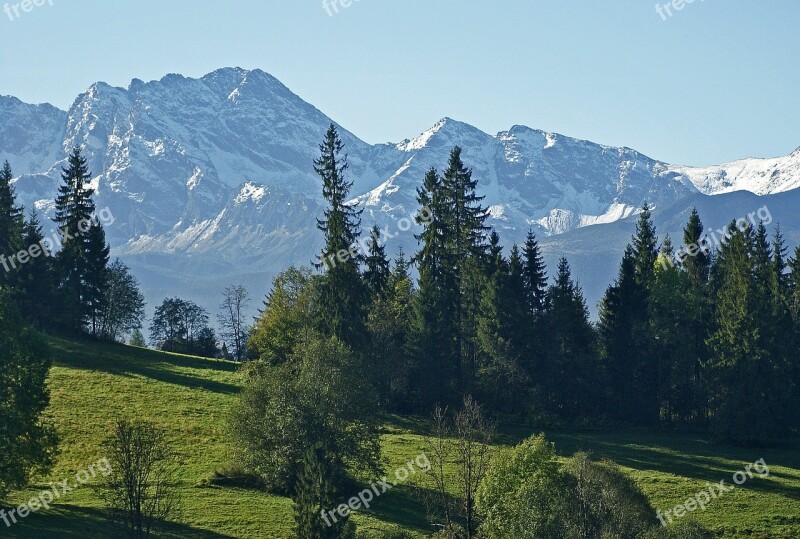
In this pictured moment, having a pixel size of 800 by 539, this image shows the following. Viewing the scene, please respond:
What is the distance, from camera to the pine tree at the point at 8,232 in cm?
10288

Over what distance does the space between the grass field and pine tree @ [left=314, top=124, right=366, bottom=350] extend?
9605 mm

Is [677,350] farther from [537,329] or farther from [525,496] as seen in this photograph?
[525,496]

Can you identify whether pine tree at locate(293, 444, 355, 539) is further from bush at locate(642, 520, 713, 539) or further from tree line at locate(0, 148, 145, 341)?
tree line at locate(0, 148, 145, 341)

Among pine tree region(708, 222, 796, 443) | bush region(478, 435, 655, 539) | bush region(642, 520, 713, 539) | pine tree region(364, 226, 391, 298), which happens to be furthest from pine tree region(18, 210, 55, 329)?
bush region(642, 520, 713, 539)

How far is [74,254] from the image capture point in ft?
357

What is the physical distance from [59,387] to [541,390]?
147 ft

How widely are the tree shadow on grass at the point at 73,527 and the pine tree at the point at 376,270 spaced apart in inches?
1964

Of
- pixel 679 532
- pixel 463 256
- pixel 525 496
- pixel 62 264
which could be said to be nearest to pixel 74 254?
pixel 62 264

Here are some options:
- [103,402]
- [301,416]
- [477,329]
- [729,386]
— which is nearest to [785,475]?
[729,386]

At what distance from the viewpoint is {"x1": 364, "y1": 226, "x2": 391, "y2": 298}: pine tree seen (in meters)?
108

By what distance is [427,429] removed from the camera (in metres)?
88.8

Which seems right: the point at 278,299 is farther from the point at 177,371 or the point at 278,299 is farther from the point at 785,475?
the point at 785,475

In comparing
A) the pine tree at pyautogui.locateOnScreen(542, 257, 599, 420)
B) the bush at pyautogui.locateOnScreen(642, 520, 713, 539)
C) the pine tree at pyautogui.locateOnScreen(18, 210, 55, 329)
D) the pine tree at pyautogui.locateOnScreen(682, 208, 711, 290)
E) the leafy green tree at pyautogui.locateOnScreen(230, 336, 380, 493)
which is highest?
the pine tree at pyautogui.locateOnScreen(682, 208, 711, 290)

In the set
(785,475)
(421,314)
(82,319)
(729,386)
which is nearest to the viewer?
(785,475)
